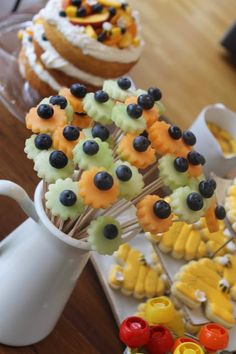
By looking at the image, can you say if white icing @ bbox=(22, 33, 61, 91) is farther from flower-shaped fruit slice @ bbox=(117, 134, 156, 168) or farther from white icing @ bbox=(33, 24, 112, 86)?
flower-shaped fruit slice @ bbox=(117, 134, 156, 168)

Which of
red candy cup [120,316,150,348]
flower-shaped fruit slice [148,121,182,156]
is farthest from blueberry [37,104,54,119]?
red candy cup [120,316,150,348]

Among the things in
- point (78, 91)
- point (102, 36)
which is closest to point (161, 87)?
point (102, 36)

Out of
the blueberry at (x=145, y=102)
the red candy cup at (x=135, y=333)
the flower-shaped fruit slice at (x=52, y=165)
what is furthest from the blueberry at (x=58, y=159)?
the red candy cup at (x=135, y=333)

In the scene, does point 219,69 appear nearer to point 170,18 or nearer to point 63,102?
point 170,18

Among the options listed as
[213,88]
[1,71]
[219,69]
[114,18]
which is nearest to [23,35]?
[1,71]

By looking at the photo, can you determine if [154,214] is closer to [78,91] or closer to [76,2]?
[78,91]

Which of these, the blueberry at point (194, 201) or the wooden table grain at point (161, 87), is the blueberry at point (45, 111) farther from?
the wooden table grain at point (161, 87)

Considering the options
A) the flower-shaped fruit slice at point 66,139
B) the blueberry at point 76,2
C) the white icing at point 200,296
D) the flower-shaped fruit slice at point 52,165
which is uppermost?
the flower-shaped fruit slice at point 66,139
